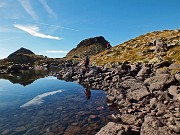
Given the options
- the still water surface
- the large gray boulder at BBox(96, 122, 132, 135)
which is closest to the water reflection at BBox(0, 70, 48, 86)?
the still water surface

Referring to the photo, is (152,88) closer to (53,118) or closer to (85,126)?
(85,126)

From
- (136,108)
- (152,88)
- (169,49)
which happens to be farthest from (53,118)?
(169,49)

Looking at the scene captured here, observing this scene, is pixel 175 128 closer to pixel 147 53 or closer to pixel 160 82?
pixel 160 82

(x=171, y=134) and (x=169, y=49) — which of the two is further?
(x=169, y=49)

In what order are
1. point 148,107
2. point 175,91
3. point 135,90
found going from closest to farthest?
point 148,107 → point 175,91 → point 135,90

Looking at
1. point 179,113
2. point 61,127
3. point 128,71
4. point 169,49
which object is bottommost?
point 61,127

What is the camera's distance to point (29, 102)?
2867cm

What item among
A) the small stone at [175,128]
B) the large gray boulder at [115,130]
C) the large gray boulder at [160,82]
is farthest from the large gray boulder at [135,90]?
the large gray boulder at [115,130]

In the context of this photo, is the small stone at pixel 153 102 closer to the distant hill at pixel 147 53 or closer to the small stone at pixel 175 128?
the small stone at pixel 175 128

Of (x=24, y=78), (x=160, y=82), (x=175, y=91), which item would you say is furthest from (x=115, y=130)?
(x=24, y=78)

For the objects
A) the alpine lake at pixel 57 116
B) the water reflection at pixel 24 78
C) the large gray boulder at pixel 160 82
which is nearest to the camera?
the alpine lake at pixel 57 116

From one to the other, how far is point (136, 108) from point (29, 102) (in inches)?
581

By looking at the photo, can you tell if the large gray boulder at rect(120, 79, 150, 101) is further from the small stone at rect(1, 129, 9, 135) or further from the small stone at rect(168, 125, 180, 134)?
the small stone at rect(1, 129, 9, 135)

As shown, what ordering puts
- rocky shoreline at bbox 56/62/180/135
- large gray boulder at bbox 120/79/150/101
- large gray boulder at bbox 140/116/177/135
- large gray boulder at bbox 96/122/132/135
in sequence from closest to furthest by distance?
large gray boulder at bbox 140/116/177/135 → large gray boulder at bbox 96/122/132/135 → rocky shoreline at bbox 56/62/180/135 → large gray boulder at bbox 120/79/150/101
